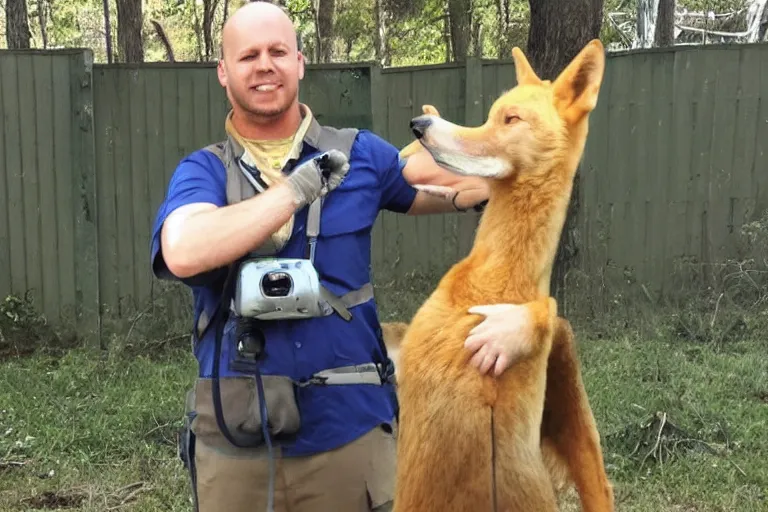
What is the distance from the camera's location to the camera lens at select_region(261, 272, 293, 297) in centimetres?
210

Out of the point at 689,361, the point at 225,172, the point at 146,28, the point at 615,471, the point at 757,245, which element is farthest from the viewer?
the point at 146,28

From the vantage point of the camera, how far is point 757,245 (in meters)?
7.12

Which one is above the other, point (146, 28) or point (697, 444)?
point (146, 28)

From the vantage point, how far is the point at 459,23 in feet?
55.5

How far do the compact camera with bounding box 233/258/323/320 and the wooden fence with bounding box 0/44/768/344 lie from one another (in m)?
4.90

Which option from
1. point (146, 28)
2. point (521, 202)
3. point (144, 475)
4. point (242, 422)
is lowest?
point (144, 475)

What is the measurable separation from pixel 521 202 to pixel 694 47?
6016mm

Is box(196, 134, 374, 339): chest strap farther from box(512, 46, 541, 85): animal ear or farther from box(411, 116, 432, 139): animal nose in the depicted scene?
box(512, 46, 541, 85): animal ear

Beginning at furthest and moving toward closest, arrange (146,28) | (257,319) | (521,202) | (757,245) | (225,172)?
(146,28), (757,245), (225,172), (257,319), (521,202)

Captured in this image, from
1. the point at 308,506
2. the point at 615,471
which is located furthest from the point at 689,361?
the point at 308,506

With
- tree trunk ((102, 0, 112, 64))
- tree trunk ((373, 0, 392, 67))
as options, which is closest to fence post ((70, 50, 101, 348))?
tree trunk ((102, 0, 112, 64))

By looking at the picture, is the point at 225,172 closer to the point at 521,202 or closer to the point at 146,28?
the point at 521,202

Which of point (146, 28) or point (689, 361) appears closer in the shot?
point (689, 361)

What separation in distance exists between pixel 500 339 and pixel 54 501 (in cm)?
353
